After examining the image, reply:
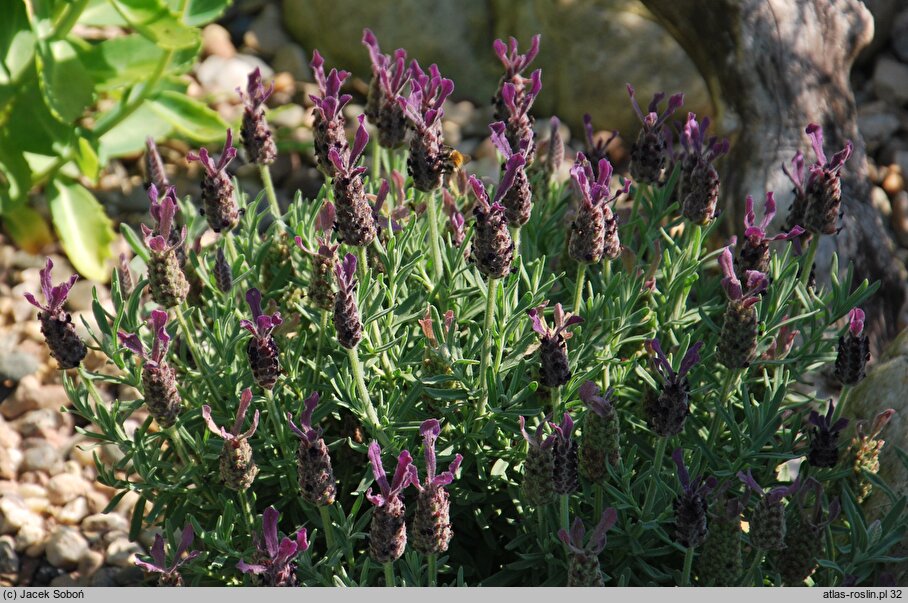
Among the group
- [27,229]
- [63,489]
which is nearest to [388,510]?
[63,489]

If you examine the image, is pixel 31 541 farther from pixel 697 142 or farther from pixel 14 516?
pixel 697 142

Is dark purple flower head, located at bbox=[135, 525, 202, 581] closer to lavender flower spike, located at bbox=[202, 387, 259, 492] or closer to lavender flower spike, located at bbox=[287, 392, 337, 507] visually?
lavender flower spike, located at bbox=[202, 387, 259, 492]

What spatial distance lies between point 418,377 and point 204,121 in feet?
6.22

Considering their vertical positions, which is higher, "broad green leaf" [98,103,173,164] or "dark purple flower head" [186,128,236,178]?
"dark purple flower head" [186,128,236,178]

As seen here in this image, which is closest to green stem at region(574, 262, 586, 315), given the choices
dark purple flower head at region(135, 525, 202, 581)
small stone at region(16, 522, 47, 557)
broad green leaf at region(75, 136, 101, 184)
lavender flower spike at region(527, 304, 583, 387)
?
lavender flower spike at region(527, 304, 583, 387)

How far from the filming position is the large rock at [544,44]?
415cm

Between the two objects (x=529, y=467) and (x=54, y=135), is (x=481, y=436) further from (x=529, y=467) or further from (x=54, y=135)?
(x=54, y=135)


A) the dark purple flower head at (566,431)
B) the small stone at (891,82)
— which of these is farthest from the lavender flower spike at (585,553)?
the small stone at (891,82)

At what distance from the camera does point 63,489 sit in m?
3.01

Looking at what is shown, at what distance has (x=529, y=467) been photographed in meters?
1.78

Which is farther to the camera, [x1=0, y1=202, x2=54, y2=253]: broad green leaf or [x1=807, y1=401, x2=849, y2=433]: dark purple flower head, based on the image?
[x1=0, y1=202, x2=54, y2=253]: broad green leaf

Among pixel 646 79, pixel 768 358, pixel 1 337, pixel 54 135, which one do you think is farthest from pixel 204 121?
pixel 768 358

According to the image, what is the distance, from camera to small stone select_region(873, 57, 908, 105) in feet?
14.0

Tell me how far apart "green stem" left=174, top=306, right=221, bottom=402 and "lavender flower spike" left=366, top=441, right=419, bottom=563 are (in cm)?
58
